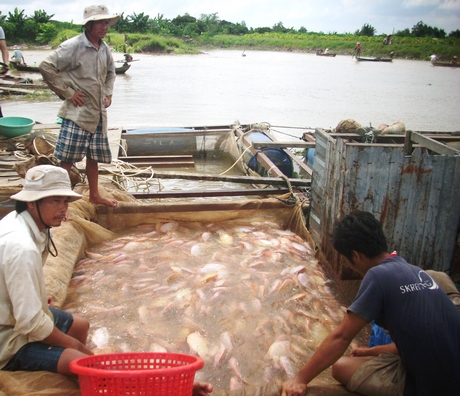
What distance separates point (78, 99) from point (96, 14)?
870mm

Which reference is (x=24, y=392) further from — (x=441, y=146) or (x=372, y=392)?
(x=441, y=146)

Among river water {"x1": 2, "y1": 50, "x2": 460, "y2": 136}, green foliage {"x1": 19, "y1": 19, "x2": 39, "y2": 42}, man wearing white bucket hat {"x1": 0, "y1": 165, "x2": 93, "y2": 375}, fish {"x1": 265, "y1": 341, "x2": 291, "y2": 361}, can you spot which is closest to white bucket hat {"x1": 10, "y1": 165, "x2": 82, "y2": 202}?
man wearing white bucket hat {"x1": 0, "y1": 165, "x2": 93, "y2": 375}

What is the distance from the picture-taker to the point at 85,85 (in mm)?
4457

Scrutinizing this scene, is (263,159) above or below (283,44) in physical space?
below

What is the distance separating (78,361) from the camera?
2045 mm

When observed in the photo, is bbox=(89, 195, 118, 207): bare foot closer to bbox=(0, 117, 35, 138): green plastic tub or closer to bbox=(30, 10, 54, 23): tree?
bbox=(0, 117, 35, 138): green plastic tub

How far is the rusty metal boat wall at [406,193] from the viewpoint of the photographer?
3.81m

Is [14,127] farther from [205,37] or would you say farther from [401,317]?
[205,37]

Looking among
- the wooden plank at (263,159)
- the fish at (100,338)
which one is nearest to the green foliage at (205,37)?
the wooden plank at (263,159)

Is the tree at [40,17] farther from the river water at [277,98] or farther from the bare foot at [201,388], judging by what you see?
the bare foot at [201,388]

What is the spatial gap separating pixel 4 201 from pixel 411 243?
4.36 m

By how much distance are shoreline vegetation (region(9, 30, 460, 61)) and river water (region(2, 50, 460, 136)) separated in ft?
39.6

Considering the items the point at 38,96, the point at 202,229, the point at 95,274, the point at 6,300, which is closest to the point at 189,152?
the point at 202,229

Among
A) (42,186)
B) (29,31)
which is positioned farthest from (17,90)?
(29,31)
